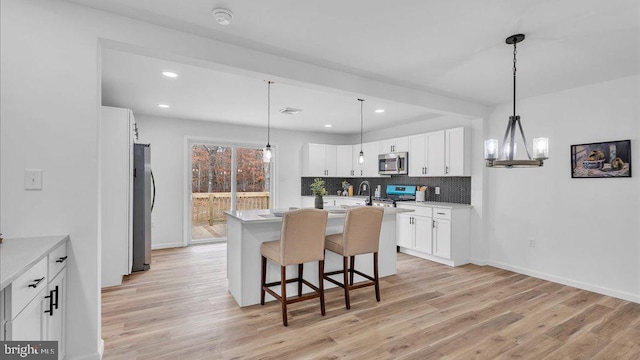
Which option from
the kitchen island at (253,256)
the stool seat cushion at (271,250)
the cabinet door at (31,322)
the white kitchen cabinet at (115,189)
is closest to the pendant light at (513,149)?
the kitchen island at (253,256)

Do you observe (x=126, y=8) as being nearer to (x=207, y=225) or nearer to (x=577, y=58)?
(x=577, y=58)

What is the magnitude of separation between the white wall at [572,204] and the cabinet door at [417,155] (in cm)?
111

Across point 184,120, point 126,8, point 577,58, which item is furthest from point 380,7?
point 184,120

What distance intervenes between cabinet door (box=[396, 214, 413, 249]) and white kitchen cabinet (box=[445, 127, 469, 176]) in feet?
3.26

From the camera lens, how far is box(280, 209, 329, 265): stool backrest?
2793 mm

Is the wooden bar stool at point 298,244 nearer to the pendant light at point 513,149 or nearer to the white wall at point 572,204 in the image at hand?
the pendant light at point 513,149

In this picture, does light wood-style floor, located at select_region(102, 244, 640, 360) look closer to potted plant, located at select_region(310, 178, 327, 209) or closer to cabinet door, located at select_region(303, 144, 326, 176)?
potted plant, located at select_region(310, 178, 327, 209)

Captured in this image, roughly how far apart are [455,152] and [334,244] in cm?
276

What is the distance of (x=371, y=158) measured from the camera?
6652 millimetres

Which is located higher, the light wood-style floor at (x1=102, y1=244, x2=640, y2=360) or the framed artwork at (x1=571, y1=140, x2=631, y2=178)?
the framed artwork at (x1=571, y1=140, x2=631, y2=178)

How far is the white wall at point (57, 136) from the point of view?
6.20 ft

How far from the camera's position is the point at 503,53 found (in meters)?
2.80

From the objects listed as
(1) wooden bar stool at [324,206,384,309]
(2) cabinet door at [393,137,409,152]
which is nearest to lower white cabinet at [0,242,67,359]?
(1) wooden bar stool at [324,206,384,309]

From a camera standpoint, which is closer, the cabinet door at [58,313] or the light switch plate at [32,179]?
the cabinet door at [58,313]
